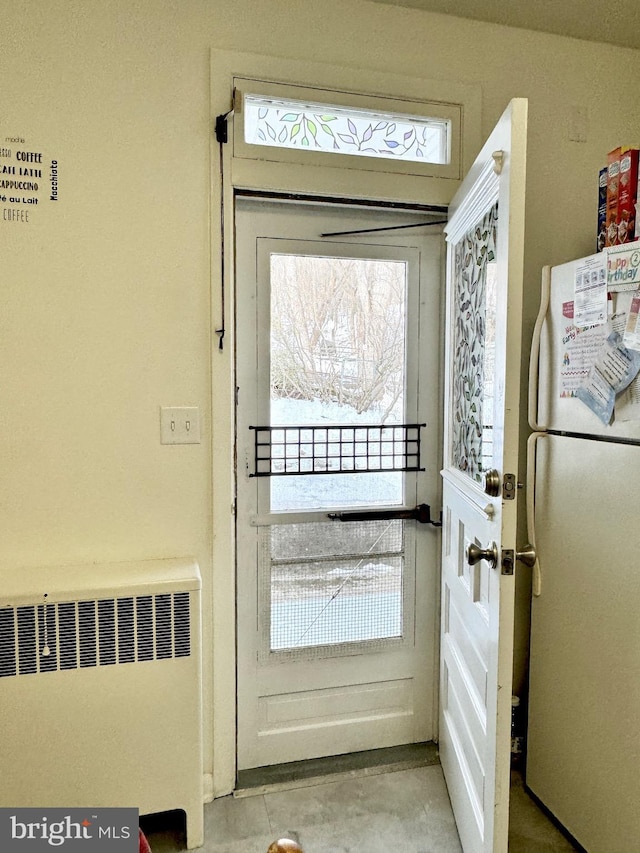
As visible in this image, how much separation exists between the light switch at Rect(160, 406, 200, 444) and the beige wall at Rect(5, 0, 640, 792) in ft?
0.08

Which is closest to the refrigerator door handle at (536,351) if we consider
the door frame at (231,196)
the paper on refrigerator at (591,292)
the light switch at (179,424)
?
the paper on refrigerator at (591,292)

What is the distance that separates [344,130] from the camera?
2.01m

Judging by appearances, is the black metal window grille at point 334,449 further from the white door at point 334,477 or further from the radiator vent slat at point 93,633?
the radiator vent slat at point 93,633

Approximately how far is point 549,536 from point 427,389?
69 centimetres

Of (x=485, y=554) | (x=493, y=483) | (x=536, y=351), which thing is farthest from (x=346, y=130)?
(x=485, y=554)

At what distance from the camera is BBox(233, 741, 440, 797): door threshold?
2074 mm

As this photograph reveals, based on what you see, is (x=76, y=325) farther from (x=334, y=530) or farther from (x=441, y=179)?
(x=441, y=179)

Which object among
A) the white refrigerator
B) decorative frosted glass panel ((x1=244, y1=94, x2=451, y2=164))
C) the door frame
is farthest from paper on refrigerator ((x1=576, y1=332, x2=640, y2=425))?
decorative frosted glass panel ((x1=244, y1=94, x2=451, y2=164))

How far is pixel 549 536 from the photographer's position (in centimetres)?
192

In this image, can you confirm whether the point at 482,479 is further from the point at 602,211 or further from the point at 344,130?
the point at 344,130

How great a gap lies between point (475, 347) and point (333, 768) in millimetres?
1650

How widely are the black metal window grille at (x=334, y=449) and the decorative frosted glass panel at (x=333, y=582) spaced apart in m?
0.22

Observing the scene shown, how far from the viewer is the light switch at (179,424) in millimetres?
1895

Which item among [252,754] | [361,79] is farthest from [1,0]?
[252,754]
